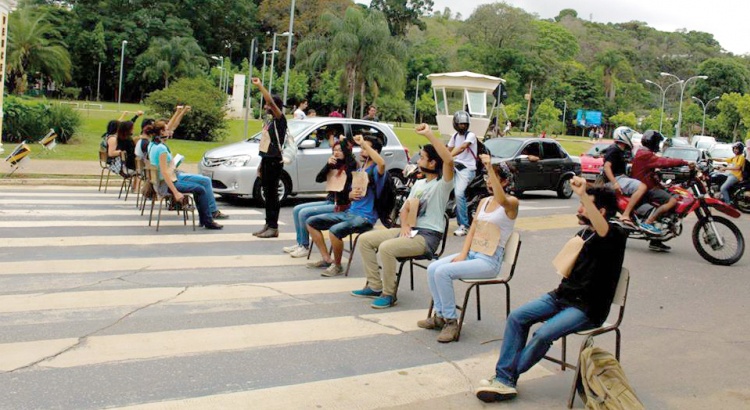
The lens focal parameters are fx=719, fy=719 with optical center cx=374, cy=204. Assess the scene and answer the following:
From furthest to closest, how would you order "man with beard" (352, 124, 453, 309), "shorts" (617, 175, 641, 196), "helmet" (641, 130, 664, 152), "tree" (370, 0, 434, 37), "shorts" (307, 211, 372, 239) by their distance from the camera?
"tree" (370, 0, 434, 37)
"shorts" (617, 175, 641, 196)
"helmet" (641, 130, 664, 152)
"shorts" (307, 211, 372, 239)
"man with beard" (352, 124, 453, 309)

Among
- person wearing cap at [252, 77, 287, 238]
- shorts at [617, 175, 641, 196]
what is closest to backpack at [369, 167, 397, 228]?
person wearing cap at [252, 77, 287, 238]

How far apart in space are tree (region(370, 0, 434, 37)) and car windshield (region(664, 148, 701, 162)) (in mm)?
66891

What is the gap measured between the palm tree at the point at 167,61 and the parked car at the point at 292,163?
61.9 metres

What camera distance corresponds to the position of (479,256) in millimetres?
6098

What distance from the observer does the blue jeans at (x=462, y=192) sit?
1141 cm

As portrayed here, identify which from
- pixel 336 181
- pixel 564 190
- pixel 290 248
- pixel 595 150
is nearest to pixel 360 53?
pixel 595 150

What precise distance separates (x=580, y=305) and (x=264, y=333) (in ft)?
8.38

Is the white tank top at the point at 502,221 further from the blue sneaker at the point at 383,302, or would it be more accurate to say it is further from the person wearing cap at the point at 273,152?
the person wearing cap at the point at 273,152

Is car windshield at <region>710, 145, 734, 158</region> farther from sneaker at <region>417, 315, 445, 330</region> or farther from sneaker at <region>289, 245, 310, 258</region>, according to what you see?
sneaker at <region>417, 315, 445, 330</region>

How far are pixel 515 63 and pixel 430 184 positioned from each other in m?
93.5

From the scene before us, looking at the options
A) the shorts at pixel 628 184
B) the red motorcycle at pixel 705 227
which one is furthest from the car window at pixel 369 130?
the red motorcycle at pixel 705 227

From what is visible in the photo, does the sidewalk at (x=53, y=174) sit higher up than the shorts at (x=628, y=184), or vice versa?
the shorts at (x=628, y=184)

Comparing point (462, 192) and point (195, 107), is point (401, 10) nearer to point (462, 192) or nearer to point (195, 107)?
point (195, 107)

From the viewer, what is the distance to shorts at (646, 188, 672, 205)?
34.4ft
